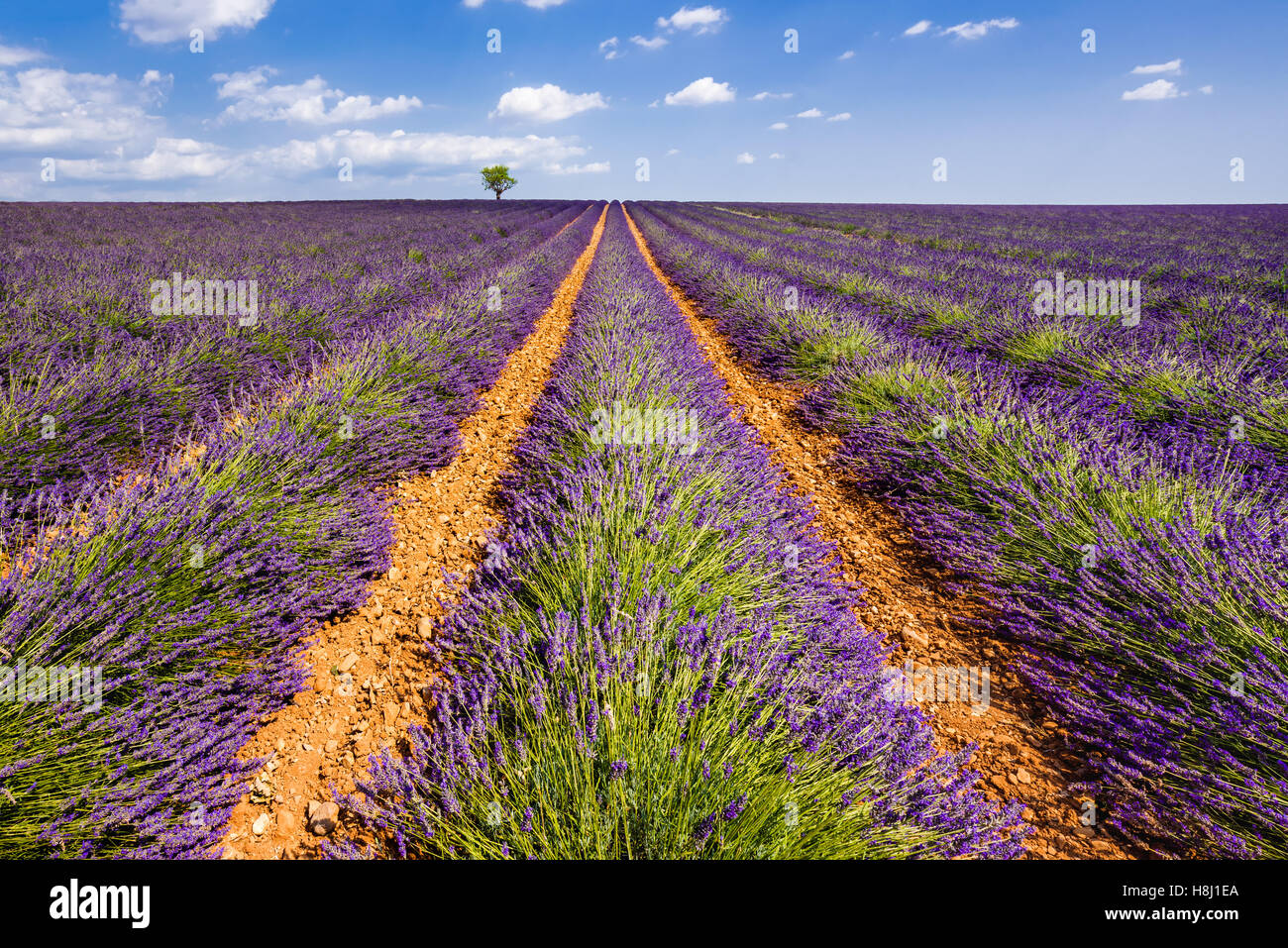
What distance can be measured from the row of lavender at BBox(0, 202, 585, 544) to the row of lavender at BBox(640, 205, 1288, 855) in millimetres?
3968

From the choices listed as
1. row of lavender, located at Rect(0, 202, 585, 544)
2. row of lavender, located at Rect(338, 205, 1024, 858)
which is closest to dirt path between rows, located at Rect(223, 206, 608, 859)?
row of lavender, located at Rect(338, 205, 1024, 858)

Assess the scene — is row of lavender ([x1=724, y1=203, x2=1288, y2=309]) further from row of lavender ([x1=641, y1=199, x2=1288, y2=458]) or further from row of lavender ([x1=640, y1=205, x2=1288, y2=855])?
row of lavender ([x1=640, y1=205, x2=1288, y2=855])

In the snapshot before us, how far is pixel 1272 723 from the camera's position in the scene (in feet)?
4.97

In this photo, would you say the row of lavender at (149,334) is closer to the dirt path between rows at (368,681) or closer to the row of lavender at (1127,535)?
the dirt path between rows at (368,681)

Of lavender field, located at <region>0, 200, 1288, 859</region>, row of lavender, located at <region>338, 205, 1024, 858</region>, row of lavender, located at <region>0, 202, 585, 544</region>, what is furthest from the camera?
row of lavender, located at <region>0, 202, 585, 544</region>

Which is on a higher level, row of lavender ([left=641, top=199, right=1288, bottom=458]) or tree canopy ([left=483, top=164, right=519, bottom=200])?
tree canopy ([left=483, top=164, right=519, bottom=200])

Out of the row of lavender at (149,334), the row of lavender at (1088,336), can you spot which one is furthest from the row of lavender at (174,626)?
the row of lavender at (1088,336)

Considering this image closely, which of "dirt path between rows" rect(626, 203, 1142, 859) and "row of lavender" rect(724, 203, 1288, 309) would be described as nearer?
"dirt path between rows" rect(626, 203, 1142, 859)

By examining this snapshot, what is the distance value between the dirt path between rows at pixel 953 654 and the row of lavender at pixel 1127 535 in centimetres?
10

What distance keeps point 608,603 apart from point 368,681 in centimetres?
112

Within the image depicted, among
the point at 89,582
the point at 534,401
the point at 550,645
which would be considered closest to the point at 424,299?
the point at 534,401

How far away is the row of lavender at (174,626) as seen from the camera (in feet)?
4.32

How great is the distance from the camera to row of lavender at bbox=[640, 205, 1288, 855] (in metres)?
1.57
